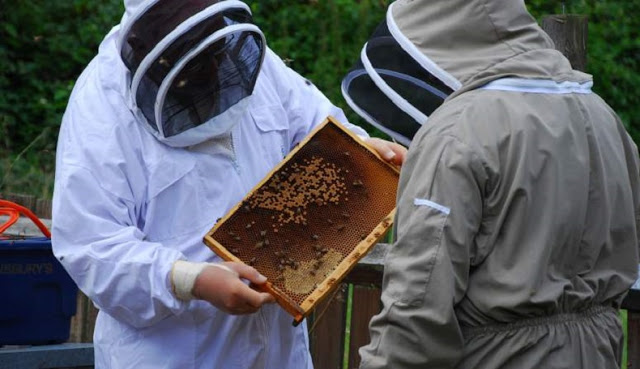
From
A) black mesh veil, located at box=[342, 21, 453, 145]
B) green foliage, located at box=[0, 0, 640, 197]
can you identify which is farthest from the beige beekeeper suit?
green foliage, located at box=[0, 0, 640, 197]

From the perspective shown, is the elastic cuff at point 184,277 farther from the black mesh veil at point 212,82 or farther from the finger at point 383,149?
the finger at point 383,149

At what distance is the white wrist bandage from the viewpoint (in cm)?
310

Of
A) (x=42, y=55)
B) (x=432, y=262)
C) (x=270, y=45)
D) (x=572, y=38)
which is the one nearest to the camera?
(x=432, y=262)

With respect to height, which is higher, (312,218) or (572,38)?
(572,38)

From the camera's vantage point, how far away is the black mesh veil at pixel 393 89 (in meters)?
2.86

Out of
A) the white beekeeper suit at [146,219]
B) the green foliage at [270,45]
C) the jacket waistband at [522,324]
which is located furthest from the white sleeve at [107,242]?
the green foliage at [270,45]

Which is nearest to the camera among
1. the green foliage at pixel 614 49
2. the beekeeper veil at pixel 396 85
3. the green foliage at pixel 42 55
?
the beekeeper veil at pixel 396 85

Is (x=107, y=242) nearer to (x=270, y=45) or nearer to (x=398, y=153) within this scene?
(x=398, y=153)

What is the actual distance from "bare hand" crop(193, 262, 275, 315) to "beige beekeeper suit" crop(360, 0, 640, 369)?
23.3 inches

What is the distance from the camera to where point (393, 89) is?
2971 mm

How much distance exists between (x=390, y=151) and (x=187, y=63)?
2.47ft

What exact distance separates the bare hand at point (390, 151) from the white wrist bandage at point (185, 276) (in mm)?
716

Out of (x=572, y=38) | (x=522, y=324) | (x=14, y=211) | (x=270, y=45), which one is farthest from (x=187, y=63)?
(x=270, y=45)

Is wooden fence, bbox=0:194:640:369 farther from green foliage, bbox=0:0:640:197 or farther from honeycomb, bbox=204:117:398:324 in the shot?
green foliage, bbox=0:0:640:197
